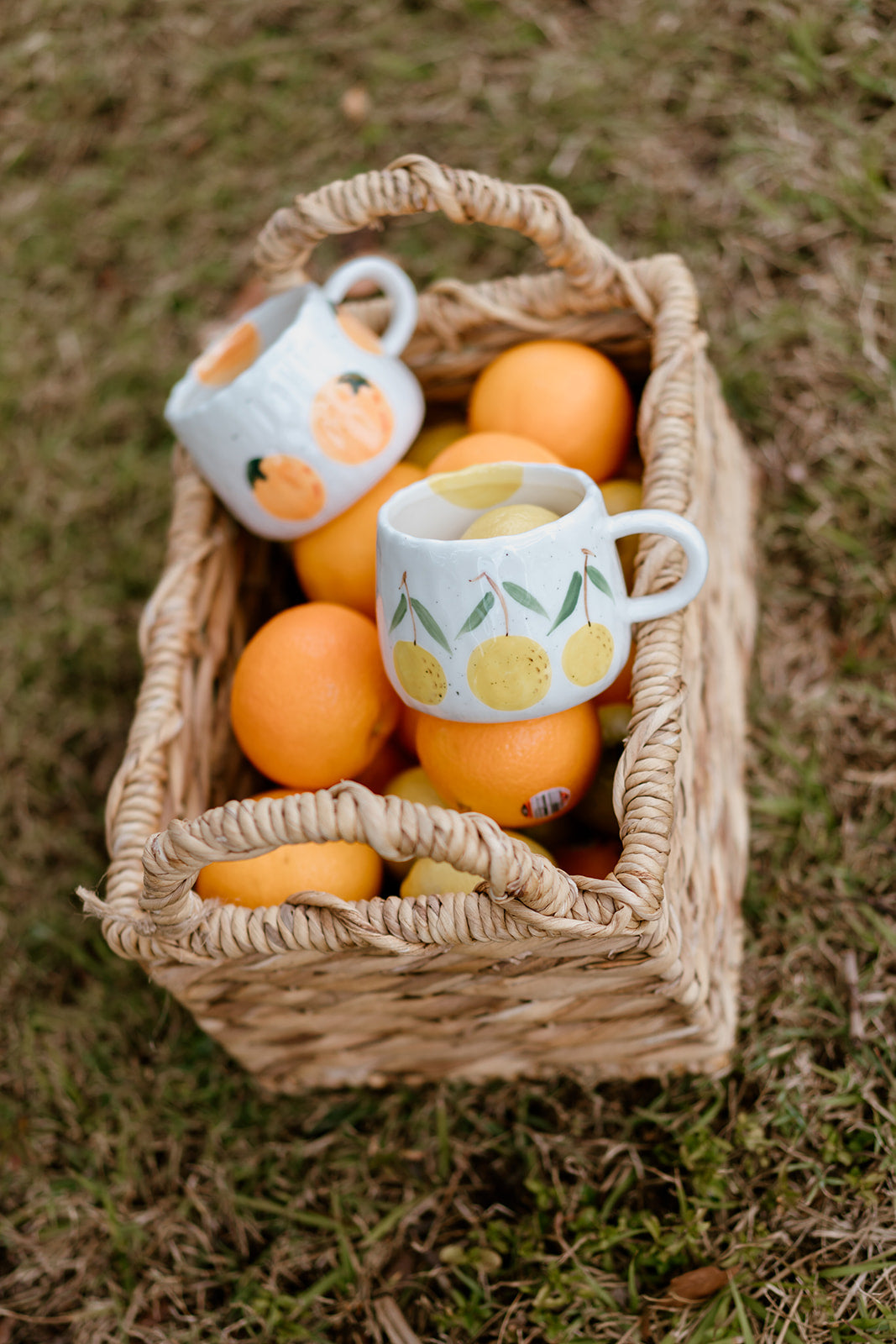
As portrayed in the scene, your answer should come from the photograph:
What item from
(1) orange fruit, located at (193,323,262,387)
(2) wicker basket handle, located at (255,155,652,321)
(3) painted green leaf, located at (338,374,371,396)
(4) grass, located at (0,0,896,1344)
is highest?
(2) wicker basket handle, located at (255,155,652,321)

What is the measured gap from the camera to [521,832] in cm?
100

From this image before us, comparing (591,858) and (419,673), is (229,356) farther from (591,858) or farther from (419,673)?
(591,858)

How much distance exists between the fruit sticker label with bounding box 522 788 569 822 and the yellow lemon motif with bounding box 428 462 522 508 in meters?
0.28

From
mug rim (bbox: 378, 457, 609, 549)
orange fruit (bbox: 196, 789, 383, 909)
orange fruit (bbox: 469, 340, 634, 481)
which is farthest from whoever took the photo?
orange fruit (bbox: 469, 340, 634, 481)

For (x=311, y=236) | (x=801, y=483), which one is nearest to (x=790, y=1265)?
(x=801, y=483)

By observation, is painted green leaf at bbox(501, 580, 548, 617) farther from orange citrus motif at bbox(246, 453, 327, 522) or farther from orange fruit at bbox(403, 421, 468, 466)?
orange fruit at bbox(403, 421, 468, 466)

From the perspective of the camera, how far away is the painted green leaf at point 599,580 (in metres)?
0.83

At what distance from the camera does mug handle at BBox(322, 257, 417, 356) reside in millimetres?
1143

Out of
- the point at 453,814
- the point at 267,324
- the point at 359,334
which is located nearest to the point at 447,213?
the point at 359,334

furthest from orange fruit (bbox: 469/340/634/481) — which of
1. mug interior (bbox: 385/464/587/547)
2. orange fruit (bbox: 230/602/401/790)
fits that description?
orange fruit (bbox: 230/602/401/790)

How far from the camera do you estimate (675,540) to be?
890mm

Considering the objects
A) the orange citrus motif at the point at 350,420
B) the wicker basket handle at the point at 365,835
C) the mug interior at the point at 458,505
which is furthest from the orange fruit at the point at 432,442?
the wicker basket handle at the point at 365,835

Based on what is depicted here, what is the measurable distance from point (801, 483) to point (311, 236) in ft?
2.61

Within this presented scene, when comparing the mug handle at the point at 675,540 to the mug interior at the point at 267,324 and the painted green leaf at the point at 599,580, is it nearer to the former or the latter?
the painted green leaf at the point at 599,580
